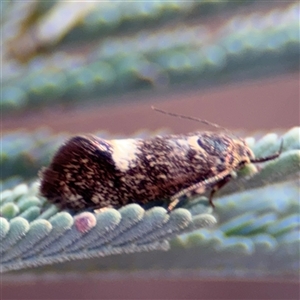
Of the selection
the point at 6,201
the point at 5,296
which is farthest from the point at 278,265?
the point at 5,296

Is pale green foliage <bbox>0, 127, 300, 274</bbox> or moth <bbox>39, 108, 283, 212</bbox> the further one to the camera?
moth <bbox>39, 108, 283, 212</bbox>

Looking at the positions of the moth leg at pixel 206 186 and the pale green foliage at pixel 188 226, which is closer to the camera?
the pale green foliage at pixel 188 226

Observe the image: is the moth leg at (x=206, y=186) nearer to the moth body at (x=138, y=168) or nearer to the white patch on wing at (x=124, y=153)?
the moth body at (x=138, y=168)

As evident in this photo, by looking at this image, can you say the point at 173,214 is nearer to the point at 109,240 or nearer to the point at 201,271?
the point at 109,240

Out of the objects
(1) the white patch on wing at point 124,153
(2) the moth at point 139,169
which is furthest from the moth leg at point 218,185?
(1) the white patch on wing at point 124,153

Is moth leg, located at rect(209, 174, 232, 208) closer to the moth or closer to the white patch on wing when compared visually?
the moth

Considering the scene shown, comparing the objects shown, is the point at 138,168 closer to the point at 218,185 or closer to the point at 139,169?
the point at 139,169

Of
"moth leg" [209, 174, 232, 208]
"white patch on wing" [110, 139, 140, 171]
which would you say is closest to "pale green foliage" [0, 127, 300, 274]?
"moth leg" [209, 174, 232, 208]

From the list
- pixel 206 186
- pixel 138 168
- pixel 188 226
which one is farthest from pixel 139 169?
pixel 188 226
